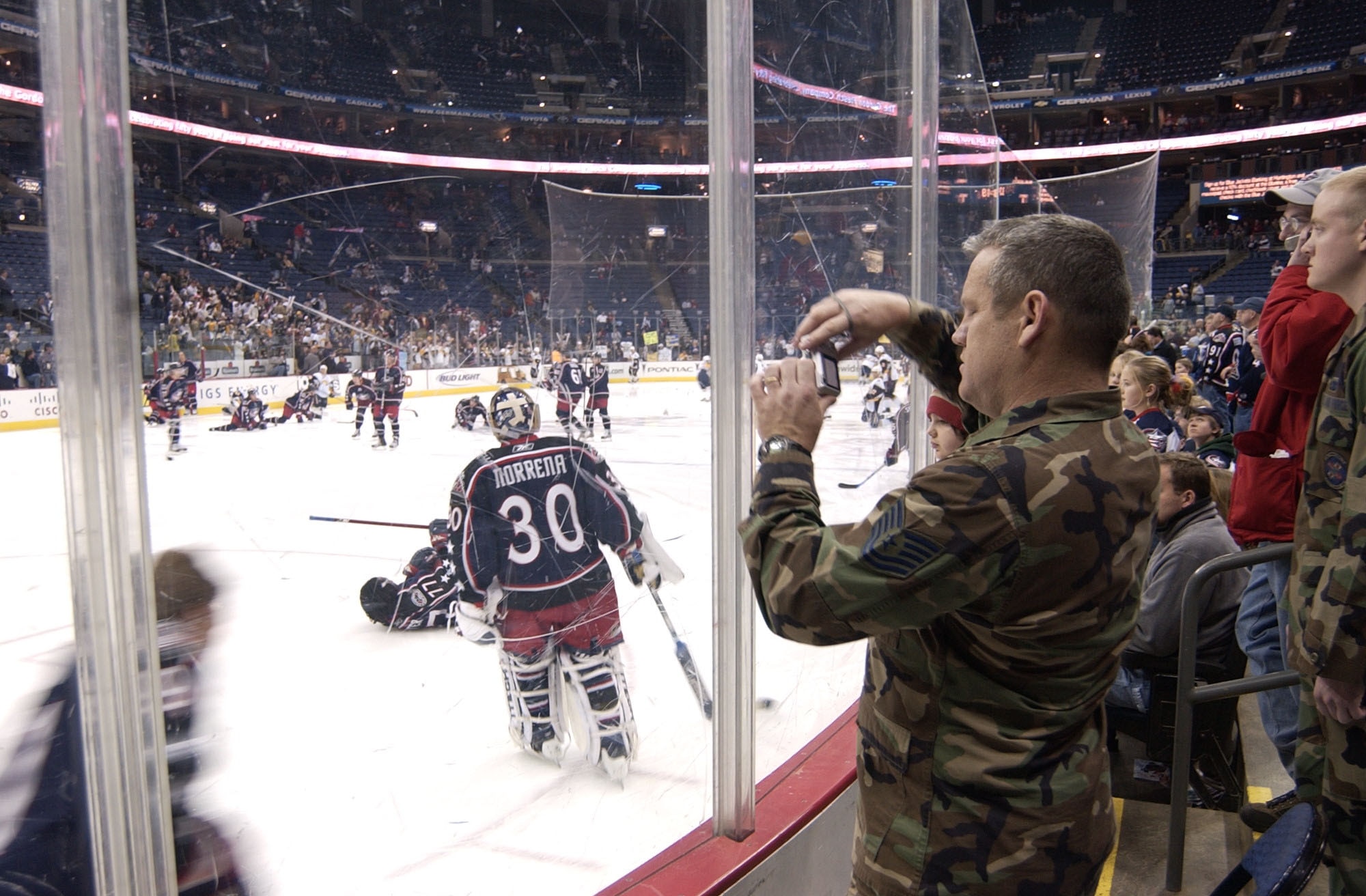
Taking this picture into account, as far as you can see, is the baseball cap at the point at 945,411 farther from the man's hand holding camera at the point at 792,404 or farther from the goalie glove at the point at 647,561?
the man's hand holding camera at the point at 792,404

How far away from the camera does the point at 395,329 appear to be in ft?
3.66

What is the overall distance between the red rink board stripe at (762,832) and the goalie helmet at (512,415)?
28.5 inches

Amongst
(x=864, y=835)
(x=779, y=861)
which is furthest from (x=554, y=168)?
(x=779, y=861)

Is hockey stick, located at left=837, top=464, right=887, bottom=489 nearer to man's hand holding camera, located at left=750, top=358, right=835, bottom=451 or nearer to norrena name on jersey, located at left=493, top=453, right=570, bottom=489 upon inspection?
norrena name on jersey, located at left=493, top=453, right=570, bottom=489

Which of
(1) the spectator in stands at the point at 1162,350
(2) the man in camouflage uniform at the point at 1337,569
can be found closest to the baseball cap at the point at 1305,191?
(2) the man in camouflage uniform at the point at 1337,569

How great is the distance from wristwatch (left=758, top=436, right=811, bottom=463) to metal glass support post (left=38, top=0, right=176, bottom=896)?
64 centimetres

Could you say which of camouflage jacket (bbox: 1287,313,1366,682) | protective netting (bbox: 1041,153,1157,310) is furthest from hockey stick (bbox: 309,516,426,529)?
protective netting (bbox: 1041,153,1157,310)

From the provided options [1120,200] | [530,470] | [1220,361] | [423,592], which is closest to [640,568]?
[530,470]

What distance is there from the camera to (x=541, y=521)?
1.36 metres

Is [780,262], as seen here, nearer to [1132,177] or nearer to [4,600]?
[4,600]

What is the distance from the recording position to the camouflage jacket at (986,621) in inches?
33.0

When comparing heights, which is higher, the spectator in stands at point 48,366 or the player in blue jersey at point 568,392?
the spectator in stands at point 48,366

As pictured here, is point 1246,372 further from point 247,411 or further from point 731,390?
point 247,411

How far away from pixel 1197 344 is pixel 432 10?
11.4m
